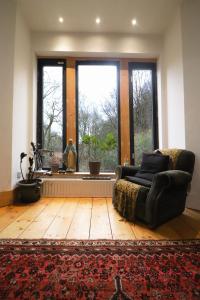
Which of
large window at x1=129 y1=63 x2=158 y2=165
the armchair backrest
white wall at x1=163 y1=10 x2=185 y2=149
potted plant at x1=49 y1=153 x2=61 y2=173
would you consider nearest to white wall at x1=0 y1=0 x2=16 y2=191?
potted plant at x1=49 y1=153 x2=61 y2=173

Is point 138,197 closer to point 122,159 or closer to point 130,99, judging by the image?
point 122,159

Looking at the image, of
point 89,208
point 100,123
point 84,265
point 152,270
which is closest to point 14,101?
point 100,123

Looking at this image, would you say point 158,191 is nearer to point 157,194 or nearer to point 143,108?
point 157,194

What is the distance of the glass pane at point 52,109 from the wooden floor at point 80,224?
4.51ft

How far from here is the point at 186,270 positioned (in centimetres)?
130

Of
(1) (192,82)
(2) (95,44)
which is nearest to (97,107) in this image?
(2) (95,44)

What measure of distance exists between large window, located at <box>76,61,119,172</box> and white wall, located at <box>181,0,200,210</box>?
144 cm

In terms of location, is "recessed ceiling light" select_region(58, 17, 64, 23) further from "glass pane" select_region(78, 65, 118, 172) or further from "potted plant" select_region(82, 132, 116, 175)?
"potted plant" select_region(82, 132, 116, 175)

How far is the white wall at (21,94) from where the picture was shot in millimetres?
2951

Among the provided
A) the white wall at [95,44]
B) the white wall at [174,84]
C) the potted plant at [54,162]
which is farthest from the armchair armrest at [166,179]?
the white wall at [95,44]

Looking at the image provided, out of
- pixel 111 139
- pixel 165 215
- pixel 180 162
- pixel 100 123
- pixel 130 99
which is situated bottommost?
pixel 165 215

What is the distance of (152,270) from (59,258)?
711mm

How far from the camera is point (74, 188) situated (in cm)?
333

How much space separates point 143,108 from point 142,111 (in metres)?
0.07
